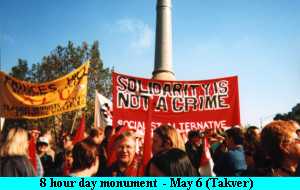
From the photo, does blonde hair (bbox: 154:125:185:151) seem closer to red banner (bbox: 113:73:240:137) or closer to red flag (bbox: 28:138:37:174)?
red flag (bbox: 28:138:37:174)

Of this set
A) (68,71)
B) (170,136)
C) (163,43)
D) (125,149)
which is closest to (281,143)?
(170,136)

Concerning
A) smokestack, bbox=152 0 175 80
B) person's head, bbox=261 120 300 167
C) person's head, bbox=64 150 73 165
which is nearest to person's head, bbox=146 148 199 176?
person's head, bbox=261 120 300 167

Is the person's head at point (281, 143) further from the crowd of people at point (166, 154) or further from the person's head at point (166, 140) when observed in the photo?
the person's head at point (166, 140)

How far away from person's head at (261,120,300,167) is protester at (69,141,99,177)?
5.93ft

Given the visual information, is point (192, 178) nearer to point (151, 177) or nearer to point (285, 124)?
point (151, 177)

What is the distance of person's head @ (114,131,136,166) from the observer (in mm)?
4234

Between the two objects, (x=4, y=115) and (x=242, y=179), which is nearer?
(x=242, y=179)

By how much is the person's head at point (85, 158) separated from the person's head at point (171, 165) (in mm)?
1077

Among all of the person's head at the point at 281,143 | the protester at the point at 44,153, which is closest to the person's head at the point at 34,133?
the protester at the point at 44,153

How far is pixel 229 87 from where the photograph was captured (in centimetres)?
757

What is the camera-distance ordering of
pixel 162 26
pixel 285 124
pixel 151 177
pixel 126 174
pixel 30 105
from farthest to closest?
pixel 162 26 → pixel 30 105 → pixel 126 174 → pixel 285 124 → pixel 151 177

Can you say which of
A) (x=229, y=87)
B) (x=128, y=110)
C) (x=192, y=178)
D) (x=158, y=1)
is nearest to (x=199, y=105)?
(x=229, y=87)

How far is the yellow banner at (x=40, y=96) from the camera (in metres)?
8.05

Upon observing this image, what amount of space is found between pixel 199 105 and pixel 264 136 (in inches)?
159
